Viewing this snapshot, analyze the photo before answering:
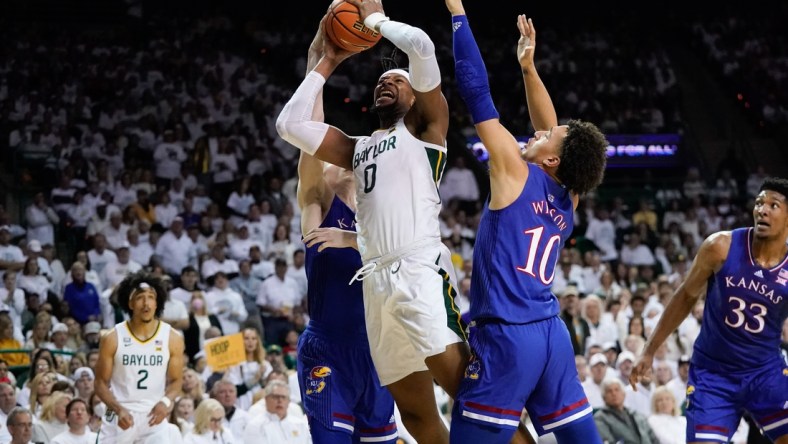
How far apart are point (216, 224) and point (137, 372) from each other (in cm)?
709

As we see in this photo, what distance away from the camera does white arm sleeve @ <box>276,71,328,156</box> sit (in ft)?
17.6

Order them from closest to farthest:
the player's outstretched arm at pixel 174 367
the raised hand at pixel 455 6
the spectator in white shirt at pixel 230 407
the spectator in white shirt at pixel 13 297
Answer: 1. the raised hand at pixel 455 6
2. the player's outstretched arm at pixel 174 367
3. the spectator in white shirt at pixel 230 407
4. the spectator in white shirt at pixel 13 297

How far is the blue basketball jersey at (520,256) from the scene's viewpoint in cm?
489

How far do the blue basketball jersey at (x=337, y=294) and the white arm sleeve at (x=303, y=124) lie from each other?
2.18ft

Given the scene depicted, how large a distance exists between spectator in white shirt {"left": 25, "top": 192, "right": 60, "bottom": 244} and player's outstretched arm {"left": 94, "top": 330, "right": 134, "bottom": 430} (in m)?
6.87

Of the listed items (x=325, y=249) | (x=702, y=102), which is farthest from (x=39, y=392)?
(x=702, y=102)

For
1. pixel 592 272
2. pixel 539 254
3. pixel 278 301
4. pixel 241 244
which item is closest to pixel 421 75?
pixel 539 254

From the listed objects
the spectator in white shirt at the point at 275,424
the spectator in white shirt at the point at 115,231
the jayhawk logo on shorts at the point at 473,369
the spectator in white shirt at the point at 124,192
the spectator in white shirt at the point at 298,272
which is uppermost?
the spectator in white shirt at the point at 124,192

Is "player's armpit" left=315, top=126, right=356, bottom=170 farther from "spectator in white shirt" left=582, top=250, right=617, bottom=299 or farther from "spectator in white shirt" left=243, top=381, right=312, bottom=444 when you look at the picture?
"spectator in white shirt" left=582, top=250, right=617, bottom=299

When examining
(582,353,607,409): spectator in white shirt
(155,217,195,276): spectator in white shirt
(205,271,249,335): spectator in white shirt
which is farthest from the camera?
(155,217,195,276): spectator in white shirt

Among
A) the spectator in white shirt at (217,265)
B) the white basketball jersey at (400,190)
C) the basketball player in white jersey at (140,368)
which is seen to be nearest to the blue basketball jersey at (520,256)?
the white basketball jersey at (400,190)

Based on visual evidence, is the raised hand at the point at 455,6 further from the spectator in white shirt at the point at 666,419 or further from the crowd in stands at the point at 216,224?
the spectator in white shirt at the point at 666,419

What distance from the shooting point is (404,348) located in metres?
5.05

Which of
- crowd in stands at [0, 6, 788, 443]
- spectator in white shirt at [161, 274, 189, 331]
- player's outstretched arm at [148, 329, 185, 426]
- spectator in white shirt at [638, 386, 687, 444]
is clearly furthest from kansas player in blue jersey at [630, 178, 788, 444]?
spectator in white shirt at [161, 274, 189, 331]
